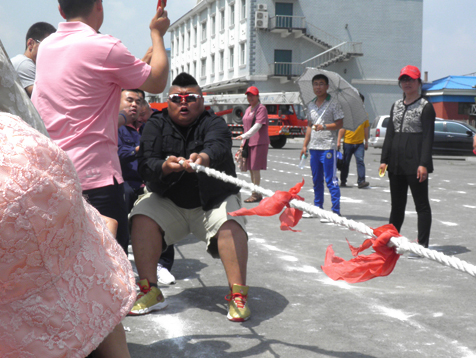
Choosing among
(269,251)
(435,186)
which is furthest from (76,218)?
(435,186)

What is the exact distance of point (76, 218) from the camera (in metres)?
1.32

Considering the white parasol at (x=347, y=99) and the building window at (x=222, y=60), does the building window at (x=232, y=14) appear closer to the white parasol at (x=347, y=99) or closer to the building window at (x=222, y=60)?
the building window at (x=222, y=60)

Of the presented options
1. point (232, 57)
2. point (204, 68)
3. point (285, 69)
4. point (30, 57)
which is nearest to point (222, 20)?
point (232, 57)

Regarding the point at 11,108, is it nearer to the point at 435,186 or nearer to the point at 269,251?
the point at 269,251

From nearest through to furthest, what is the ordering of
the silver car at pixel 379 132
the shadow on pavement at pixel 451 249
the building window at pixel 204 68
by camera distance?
the shadow on pavement at pixel 451 249
the silver car at pixel 379 132
the building window at pixel 204 68

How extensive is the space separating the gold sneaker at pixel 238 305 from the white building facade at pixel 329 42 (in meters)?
40.3

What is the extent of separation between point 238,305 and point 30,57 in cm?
307

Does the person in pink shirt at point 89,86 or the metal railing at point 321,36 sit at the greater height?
the metal railing at point 321,36

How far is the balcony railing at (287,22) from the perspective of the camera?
43.0m

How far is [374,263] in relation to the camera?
2133 millimetres

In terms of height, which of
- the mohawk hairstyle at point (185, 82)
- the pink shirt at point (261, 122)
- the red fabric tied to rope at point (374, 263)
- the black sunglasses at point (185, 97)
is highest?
the mohawk hairstyle at point (185, 82)

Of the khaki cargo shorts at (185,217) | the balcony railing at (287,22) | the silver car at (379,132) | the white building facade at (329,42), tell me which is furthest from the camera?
the white building facade at (329,42)

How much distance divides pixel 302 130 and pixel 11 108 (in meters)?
30.1

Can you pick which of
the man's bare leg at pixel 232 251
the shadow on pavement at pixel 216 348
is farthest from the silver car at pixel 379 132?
the shadow on pavement at pixel 216 348
